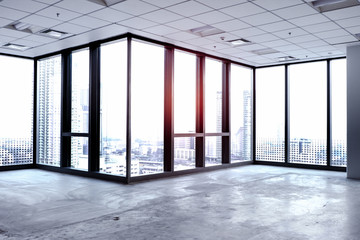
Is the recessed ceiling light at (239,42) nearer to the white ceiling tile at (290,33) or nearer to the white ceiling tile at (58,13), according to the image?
the white ceiling tile at (290,33)

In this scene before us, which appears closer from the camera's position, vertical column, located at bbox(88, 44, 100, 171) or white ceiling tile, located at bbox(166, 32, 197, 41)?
white ceiling tile, located at bbox(166, 32, 197, 41)

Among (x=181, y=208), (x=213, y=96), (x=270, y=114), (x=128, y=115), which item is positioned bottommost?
(x=181, y=208)

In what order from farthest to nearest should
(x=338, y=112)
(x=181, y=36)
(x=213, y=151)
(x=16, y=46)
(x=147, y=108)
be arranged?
(x=213, y=151) → (x=338, y=112) → (x=16, y=46) → (x=147, y=108) → (x=181, y=36)

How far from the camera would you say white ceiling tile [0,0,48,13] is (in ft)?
19.4

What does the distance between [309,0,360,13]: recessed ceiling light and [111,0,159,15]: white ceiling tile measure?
2.87 metres

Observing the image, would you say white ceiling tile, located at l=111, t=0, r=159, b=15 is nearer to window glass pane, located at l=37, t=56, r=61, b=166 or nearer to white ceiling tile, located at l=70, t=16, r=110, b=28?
white ceiling tile, located at l=70, t=16, r=110, b=28

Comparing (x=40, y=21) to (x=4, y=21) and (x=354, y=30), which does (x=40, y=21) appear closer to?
(x=4, y=21)

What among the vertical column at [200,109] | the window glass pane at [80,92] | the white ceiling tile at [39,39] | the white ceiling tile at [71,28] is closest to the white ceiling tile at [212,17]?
the white ceiling tile at [71,28]

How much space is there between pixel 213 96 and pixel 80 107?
4.00 meters

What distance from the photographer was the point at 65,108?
987 centimetres

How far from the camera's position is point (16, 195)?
654 cm

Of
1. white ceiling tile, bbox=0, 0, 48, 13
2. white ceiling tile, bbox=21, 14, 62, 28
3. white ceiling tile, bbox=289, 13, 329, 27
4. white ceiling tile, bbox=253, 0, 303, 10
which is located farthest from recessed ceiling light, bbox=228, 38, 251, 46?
white ceiling tile, bbox=0, 0, 48, 13

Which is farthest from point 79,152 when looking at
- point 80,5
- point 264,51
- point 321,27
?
point 321,27

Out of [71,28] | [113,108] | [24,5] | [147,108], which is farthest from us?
[147,108]
